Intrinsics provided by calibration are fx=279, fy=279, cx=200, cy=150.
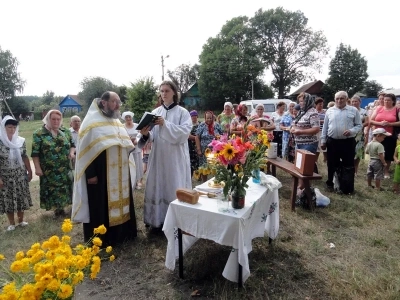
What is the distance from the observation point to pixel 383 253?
315cm

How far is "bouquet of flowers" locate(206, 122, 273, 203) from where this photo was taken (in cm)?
237

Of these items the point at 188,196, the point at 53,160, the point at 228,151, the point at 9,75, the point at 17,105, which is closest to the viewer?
the point at 228,151

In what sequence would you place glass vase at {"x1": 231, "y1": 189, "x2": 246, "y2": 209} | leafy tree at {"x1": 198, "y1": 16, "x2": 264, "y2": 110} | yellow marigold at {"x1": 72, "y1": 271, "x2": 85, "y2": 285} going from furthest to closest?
leafy tree at {"x1": 198, "y1": 16, "x2": 264, "y2": 110}
glass vase at {"x1": 231, "y1": 189, "x2": 246, "y2": 209}
yellow marigold at {"x1": 72, "y1": 271, "x2": 85, "y2": 285}

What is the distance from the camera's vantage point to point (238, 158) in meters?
2.42

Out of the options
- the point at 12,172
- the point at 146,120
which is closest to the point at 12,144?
the point at 12,172

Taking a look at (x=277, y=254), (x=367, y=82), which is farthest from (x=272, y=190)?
(x=367, y=82)

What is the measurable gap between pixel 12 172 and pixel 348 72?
4307 cm

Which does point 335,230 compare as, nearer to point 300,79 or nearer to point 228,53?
point 228,53

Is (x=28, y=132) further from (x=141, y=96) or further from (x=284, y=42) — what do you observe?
(x=284, y=42)

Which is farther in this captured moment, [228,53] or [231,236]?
[228,53]


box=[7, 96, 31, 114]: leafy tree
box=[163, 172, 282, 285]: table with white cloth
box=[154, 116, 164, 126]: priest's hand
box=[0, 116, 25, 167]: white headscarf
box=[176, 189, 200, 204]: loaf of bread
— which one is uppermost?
box=[7, 96, 31, 114]: leafy tree

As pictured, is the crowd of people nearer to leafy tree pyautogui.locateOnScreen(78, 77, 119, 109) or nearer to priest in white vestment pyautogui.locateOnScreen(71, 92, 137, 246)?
priest in white vestment pyautogui.locateOnScreen(71, 92, 137, 246)

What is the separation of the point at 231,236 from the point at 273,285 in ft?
2.40

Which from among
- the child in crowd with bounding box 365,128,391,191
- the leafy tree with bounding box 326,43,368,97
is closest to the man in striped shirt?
the child in crowd with bounding box 365,128,391,191
